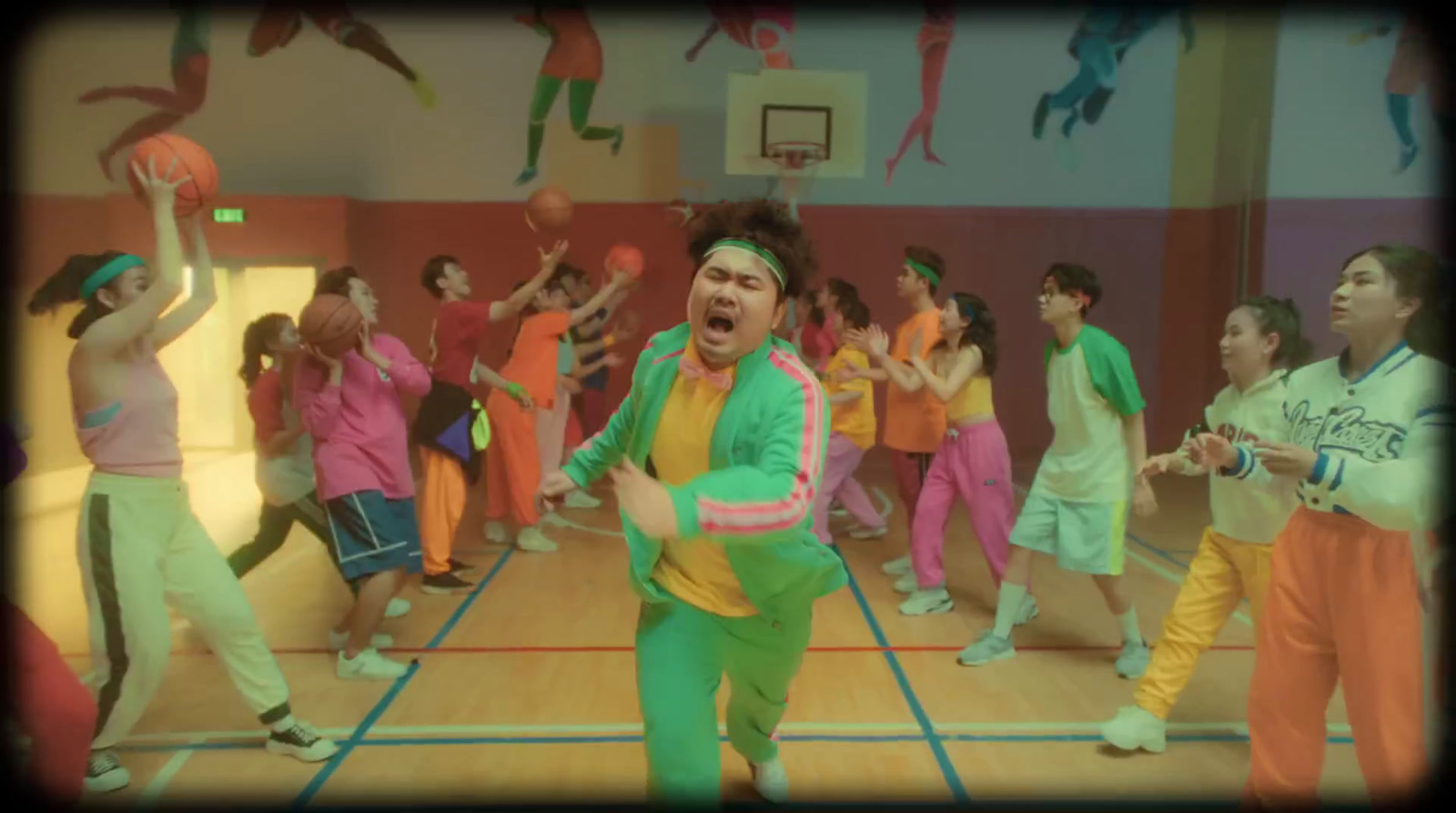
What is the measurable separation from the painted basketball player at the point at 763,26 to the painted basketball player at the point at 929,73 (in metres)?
1.27

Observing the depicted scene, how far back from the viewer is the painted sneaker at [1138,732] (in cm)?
319

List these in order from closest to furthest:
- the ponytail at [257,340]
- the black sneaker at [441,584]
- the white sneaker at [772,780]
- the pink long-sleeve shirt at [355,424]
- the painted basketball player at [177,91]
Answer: the white sneaker at [772,780]
the pink long-sleeve shirt at [355,424]
the ponytail at [257,340]
the black sneaker at [441,584]
the painted basketball player at [177,91]

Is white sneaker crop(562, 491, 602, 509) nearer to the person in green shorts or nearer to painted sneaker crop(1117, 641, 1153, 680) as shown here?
the person in green shorts

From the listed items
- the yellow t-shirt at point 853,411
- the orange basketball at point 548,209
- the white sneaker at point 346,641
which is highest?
the orange basketball at point 548,209

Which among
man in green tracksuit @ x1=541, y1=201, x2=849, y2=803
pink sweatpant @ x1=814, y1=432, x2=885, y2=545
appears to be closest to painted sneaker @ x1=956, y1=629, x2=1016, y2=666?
pink sweatpant @ x1=814, y1=432, x2=885, y2=545

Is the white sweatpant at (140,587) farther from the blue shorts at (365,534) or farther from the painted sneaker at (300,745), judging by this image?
the blue shorts at (365,534)

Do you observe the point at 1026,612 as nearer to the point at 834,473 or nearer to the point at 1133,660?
the point at 1133,660

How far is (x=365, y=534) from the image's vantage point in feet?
12.2

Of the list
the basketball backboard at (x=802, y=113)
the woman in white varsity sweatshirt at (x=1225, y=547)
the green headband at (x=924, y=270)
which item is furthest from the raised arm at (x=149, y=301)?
the basketball backboard at (x=802, y=113)

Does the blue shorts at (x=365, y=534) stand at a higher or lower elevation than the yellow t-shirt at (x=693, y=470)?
lower

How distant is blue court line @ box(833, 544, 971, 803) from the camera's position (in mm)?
3031

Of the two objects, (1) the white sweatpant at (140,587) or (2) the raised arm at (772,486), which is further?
(1) the white sweatpant at (140,587)

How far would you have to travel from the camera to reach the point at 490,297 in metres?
8.88

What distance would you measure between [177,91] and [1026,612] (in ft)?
28.0
